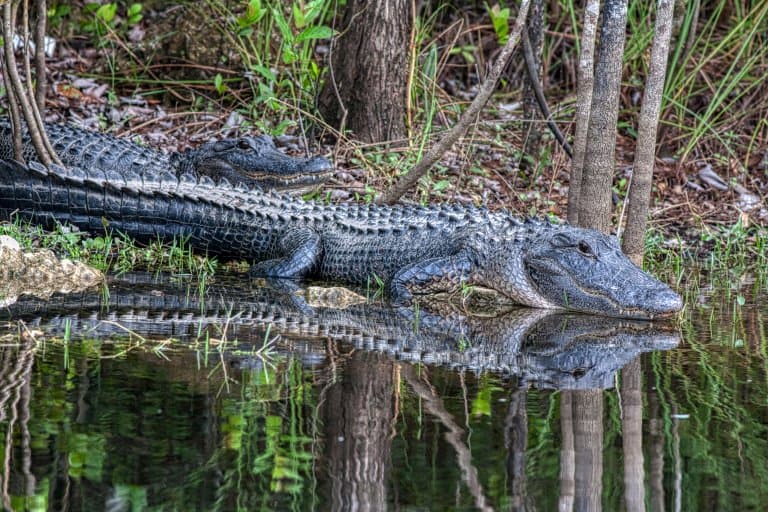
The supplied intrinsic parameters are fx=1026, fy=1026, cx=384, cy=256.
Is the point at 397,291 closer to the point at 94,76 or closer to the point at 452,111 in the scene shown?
the point at 452,111

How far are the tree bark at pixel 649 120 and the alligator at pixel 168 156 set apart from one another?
276cm

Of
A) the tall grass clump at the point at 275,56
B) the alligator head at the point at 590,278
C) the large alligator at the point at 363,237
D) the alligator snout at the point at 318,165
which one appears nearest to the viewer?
the alligator head at the point at 590,278

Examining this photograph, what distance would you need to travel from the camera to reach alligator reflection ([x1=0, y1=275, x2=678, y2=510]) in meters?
2.31

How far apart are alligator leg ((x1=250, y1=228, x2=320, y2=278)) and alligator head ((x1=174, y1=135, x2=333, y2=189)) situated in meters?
1.04

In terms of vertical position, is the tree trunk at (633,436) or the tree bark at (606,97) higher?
the tree bark at (606,97)

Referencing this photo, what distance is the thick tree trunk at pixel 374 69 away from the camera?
8.12 metres

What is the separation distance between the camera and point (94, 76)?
967 cm

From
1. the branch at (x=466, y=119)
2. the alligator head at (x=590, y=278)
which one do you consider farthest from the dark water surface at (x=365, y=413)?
the branch at (x=466, y=119)

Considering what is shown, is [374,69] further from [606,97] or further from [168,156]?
[606,97]

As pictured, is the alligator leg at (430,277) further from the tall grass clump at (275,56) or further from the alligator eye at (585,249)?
the tall grass clump at (275,56)

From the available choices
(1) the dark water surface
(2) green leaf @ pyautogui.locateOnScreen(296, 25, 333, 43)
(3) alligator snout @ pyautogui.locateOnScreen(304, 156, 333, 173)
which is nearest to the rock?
(1) the dark water surface

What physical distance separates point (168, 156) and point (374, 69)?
70.4 inches

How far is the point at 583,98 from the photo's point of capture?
5805 millimetres

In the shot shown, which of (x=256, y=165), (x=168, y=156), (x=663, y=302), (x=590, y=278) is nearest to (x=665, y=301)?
→ (x=663, y=302)
